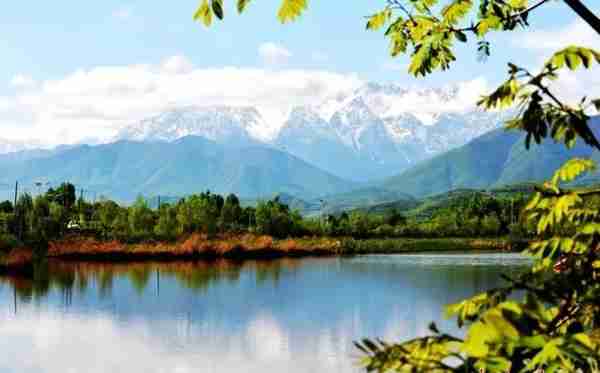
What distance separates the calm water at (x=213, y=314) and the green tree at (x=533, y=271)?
10.5 meters

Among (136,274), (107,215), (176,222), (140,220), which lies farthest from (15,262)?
(107,215)

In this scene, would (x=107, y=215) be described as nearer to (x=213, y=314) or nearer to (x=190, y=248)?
(x=190, y=248)

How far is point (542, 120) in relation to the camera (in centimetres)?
258

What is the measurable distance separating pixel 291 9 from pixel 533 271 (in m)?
1.29

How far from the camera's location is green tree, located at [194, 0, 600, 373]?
1.93 metres

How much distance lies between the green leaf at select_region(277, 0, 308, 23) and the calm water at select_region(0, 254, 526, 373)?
445 inches

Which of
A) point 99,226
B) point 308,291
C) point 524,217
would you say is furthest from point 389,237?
point 524,217

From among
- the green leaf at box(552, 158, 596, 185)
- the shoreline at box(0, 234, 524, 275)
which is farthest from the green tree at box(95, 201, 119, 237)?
the green leaf at box(552, 158, 596, 185)

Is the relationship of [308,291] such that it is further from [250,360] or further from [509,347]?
[509,347]

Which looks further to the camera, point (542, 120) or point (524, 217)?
point (524, 217)

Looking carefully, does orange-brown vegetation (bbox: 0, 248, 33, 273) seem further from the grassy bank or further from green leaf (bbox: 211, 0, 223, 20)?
green leaf (bbox: 211, 0, 223, 20)

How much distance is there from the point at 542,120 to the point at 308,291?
1109 inches

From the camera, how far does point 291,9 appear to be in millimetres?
2654

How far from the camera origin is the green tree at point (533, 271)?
6.32ft
